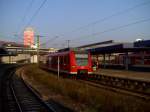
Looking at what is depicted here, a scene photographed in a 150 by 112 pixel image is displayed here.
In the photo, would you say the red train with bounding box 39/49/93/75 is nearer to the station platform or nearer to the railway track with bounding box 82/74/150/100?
the railway track with bounding box 82/74/150/100

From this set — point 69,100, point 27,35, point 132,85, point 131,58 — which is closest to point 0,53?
point 27,35

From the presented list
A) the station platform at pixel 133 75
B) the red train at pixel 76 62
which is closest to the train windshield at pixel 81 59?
the red train at pixel 76 62

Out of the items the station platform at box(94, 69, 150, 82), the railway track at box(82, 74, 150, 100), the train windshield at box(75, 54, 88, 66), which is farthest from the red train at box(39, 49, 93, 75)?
the station platform at box(94, 69, 150, 82)

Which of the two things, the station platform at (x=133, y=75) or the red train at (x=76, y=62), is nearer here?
the station platform at (x=133, y=75)

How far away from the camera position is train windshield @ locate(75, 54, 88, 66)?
28875 millimetres

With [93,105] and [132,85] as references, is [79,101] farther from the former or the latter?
[132,85]

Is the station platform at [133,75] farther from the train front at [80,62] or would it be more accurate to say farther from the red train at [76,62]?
the red train at [76,62]

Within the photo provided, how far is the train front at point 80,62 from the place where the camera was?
2838cm

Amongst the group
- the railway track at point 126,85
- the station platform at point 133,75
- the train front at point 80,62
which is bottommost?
the railway track at point 126,85

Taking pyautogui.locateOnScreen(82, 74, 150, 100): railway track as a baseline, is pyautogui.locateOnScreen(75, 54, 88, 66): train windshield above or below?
above

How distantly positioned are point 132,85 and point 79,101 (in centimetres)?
969

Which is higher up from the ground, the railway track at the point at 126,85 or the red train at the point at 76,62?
the red train at the point at 76,62

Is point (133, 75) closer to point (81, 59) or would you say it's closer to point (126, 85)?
point (81, 59)

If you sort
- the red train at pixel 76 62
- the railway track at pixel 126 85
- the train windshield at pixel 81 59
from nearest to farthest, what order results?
the railway track at pixel 126 85
the red train at pixel 76 62
the train windshield at pixel 81 59
